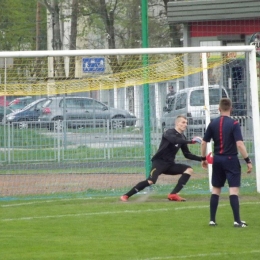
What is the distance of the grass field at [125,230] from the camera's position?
32.9 feet

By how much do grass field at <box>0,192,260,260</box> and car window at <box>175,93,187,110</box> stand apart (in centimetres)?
226

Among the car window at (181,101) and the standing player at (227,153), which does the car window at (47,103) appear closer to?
the car window at (181,101)

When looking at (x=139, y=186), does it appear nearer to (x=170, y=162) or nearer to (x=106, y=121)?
(x=170, y=162)

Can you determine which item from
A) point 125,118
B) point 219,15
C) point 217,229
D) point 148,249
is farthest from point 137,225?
point 219,15

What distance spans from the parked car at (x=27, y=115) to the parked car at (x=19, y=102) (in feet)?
0.29

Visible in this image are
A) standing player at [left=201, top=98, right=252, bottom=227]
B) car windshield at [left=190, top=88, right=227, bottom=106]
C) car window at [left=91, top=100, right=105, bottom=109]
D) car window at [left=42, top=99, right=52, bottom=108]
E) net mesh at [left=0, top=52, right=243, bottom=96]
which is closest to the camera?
standing player at [left=201, top=98, right=252, bottom=227]

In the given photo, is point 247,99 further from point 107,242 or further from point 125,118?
point 107,242

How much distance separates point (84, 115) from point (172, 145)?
3.06m

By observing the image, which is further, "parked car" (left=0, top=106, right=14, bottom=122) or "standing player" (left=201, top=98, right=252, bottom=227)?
"parked car" (left=0, top=106, right=14, bottom=122)

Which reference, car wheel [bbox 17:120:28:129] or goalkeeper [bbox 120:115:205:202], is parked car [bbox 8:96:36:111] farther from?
goalkeeper [bbox 120:115:205:202]

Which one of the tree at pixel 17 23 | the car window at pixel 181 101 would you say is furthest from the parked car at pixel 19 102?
the tree at pixel 17 23

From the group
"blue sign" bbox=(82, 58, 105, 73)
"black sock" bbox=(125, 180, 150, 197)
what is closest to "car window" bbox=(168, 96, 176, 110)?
"blue sign" bbox=(82, 58, 105, 73)

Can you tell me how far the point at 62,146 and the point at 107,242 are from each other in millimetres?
6458

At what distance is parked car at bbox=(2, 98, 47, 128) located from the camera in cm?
1712
